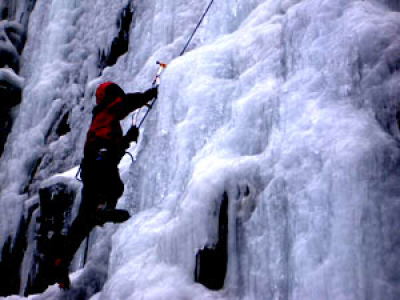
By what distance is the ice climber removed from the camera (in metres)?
3.24

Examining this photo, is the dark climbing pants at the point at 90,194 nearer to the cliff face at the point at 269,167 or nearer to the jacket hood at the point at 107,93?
the cliff face at the point at 269,167

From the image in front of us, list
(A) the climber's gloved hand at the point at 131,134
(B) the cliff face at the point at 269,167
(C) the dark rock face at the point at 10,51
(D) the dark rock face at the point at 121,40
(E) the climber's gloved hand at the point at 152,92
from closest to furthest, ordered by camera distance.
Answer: (B) the cliff face at the point at 269,167 < (A) the climber's gloved hand at the point at 131,134 < (E) the climber's gloved hand at the point at 152,92 < (D) the dark rock face at the point at 121,40 < (C) the dark rock face at the point at 10,51

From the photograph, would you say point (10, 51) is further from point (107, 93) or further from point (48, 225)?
point (107, 93)

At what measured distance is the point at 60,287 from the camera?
12.2 feet

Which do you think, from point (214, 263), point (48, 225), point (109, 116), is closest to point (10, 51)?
point (48, 225)

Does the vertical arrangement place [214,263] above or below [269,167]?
below

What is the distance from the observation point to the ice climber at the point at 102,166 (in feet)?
10.6

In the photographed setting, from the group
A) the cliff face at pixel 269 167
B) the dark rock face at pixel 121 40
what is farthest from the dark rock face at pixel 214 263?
the dark rock face at pixel 121 40

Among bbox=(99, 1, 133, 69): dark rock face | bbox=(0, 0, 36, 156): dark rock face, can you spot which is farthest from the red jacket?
bbox=(0, 0, 36, 156): dark rock face

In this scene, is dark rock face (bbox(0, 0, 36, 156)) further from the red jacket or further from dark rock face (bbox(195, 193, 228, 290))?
dark rock face (bbox(195, 193, 228, 290))

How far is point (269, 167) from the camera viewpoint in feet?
8.64

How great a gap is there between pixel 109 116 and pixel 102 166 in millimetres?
393

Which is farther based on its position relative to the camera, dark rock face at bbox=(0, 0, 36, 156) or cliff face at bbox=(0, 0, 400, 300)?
dark rock face at bbox=(0, 0, 36, 156)

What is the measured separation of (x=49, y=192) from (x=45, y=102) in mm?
2421
